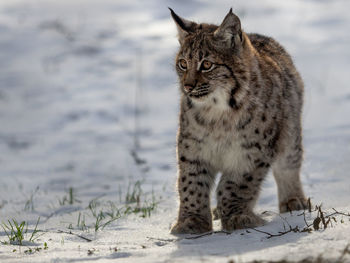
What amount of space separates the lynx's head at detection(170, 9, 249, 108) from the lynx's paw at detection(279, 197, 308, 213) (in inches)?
47.9

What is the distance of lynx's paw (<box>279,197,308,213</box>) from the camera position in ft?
16.8

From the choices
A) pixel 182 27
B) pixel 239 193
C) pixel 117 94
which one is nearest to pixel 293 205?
pixel 239 193

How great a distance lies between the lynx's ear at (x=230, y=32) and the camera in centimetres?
439

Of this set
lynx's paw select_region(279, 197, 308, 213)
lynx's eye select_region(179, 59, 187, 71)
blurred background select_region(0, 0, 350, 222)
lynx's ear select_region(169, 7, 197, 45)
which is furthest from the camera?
blurred background select_region(0, 0, 350, 222)

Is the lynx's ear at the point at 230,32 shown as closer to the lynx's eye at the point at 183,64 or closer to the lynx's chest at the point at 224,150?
the lynx's eye at the point at 183,64

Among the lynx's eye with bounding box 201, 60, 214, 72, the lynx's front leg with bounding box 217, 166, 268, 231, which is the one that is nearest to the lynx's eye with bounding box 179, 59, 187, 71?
the lynx's eye with bounding box 201, 60, 214, 72

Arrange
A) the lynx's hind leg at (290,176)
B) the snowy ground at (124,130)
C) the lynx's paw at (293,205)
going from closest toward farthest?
1. the snowy ground at (124,130)
2. the lynx's paw at (293,205)
3. the lynx's hind leg at (290,176)

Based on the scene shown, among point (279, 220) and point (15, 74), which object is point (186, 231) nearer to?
point (279, 220)

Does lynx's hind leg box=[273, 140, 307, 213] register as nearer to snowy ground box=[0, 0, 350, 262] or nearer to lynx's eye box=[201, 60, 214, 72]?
snowy ground box=[0, 0, 350, 262]

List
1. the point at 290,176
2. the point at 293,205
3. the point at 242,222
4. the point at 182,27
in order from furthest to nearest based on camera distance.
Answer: the point at 290,176 → the point at 293,205 → the point at 182,27 → the point at 242,222

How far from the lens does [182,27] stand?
4.66m

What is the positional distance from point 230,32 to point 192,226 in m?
1.40

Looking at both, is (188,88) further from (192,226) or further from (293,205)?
(293,205)

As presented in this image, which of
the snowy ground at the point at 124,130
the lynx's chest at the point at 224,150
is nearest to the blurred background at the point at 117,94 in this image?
the snowy ground at the point at 124,130
